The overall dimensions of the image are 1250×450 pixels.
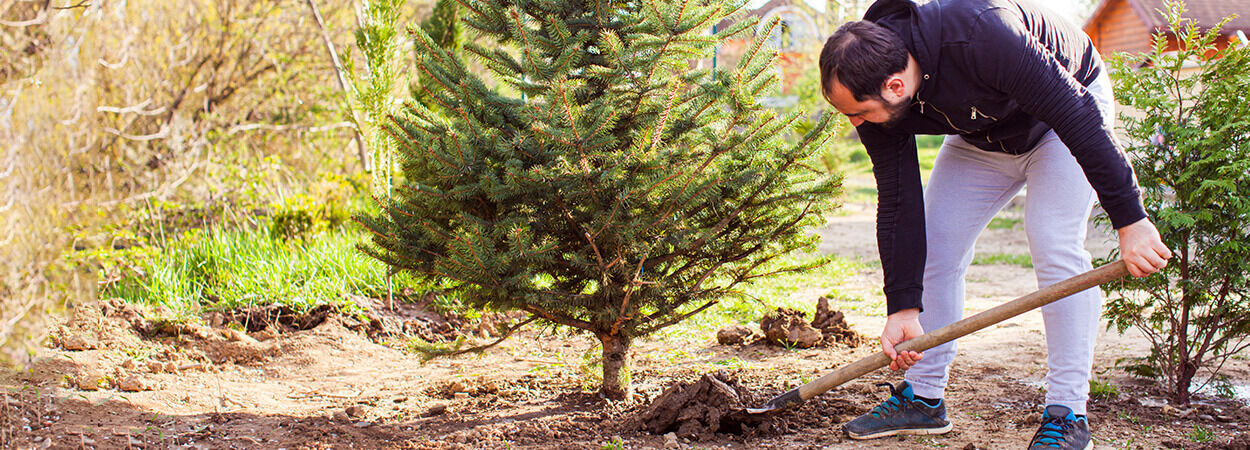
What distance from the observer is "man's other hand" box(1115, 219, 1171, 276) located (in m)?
2.12

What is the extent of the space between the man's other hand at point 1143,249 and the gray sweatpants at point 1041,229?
328 millimetres

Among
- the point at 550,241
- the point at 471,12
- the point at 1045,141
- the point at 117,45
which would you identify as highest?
the point at 117,45

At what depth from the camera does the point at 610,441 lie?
284 centimetres

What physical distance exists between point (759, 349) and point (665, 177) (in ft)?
6.08

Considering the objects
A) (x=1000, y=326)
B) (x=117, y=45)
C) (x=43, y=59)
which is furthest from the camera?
(x=117, y=45)

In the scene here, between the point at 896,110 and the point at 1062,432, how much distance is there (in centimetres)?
114

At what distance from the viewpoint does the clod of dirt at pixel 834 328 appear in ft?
14.0

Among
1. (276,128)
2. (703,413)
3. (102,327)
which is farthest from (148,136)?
(703,413)

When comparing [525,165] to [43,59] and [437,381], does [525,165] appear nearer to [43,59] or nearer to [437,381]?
[437,381]

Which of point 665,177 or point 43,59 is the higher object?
point 43,59

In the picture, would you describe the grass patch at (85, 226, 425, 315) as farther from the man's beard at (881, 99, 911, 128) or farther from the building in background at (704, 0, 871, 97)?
the building in background at (704, 0, 871, 97)

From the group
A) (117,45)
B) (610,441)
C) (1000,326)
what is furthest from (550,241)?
(117,45)

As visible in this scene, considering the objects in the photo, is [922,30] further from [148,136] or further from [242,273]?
[148,136]

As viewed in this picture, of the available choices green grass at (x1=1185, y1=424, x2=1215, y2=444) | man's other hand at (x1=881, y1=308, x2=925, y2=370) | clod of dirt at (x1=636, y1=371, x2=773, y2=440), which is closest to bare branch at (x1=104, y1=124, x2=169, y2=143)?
clod of dirt at (x1=636, y1=371, x2=773, y2=440)
